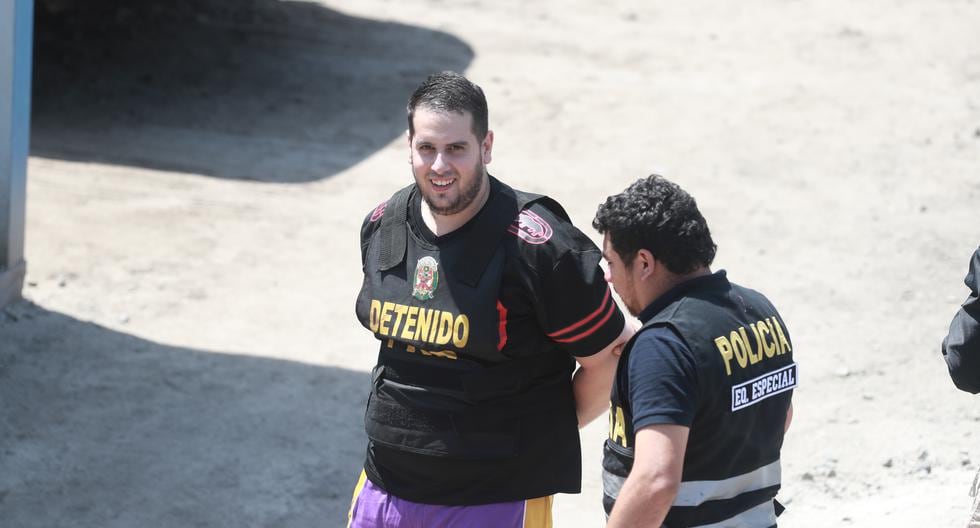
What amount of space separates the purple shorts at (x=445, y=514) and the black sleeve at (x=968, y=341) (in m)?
1.14

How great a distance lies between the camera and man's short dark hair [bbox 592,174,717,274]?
9.19 feet

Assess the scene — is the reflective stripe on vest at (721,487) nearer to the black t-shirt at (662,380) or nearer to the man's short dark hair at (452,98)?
the black t-shirt at (662,380)

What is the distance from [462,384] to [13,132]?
4.61 metres

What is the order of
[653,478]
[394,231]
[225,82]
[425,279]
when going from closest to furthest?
[653,478]
[425,279]
[394,231]
[225,82]

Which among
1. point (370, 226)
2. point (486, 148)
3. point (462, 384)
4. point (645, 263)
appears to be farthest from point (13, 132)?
point (645, 263)

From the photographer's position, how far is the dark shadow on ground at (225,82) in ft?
33.2

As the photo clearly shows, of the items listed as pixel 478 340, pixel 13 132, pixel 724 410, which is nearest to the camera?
pixel 724 410

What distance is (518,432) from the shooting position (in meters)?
3.05

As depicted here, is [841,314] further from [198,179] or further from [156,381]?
[198,179]

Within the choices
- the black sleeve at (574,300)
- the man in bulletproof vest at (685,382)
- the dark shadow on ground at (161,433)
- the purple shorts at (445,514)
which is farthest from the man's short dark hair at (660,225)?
the dark shadow on ground at (161,433)

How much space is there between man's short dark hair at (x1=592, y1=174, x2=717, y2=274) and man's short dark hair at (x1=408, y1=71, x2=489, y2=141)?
18.1 inches

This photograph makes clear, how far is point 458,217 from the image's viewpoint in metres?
3.12

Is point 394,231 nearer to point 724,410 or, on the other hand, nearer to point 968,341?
point 724,410

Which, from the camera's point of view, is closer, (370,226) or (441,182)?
(441,182)
